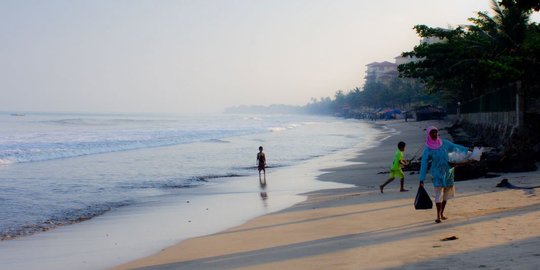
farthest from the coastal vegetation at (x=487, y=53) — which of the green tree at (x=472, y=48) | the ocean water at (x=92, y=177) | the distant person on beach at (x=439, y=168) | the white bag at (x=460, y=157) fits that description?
the distant person on beach at (x=439, y=168)

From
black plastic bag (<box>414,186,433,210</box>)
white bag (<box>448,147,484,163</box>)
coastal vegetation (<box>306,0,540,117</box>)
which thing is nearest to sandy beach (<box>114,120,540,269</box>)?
black plastic bag (<box>414,186,433,210</box>)

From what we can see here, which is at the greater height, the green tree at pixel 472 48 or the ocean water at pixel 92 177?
the green tree at pixel 472 48

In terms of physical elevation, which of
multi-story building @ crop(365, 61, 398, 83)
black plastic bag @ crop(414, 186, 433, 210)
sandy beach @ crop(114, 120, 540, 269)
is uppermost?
multi-story building @ crop(365, 61, 398, 83)

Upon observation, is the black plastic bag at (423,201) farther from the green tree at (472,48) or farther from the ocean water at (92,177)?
the green tree at (472,48)

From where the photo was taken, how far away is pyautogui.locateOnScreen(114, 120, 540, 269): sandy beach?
6.39m

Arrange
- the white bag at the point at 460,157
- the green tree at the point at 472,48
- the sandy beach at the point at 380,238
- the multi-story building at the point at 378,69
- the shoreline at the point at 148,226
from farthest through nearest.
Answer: the multi-story building at the point at 378,69 < the green tree at the point at 472,48 < the white bag at the point at 460,157 < the shoreline at the point at 148,226 < the sandy beach at the point at 380,238

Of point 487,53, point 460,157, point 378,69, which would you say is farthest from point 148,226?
point 378,69

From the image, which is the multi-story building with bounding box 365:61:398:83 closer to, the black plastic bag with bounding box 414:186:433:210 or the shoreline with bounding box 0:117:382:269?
the shoreline with bounding box 0:117:382:269

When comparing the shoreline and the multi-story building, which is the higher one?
the multi-story building

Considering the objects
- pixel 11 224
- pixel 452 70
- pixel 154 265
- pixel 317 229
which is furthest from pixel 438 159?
pixel 452 70

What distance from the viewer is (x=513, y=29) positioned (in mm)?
28609

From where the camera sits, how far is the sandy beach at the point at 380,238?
6391 mm

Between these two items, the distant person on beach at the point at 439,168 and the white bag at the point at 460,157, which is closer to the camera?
the distant person on beach at the point at 439,168

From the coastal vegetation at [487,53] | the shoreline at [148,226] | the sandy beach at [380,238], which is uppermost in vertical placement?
the coastal vegetation at [487,53]
